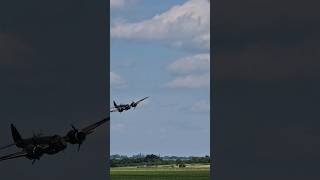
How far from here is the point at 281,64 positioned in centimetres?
1827
